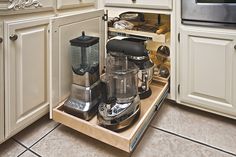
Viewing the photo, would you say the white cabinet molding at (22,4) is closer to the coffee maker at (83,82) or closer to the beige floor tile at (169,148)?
the coffee maker at (83,82)

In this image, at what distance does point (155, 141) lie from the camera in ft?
4.13

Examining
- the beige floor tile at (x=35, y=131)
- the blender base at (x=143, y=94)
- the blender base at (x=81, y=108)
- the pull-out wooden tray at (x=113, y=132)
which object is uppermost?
the blender base at (x=143, y=94)

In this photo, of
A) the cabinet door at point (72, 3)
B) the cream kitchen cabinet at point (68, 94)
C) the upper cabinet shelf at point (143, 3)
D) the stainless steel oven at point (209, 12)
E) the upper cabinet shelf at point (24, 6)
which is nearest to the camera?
the upper cabinet shelf at point (24, 6)

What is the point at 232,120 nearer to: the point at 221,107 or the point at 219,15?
the point at 221,107

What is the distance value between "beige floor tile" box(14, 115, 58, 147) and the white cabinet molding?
725 mm

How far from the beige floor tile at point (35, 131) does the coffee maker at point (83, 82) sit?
0.21 meters

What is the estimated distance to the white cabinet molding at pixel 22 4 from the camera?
3.32 feet

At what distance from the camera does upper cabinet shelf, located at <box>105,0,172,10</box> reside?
1.44 metres

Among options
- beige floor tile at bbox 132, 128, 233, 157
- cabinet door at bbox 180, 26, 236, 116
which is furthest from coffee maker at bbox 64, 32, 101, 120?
Answer: cabinet door at bbox 180, 26, 236, 116

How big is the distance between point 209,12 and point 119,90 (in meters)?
0.69

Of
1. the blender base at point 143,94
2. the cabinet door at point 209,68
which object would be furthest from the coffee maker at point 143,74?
the cabinet door at point 209,68

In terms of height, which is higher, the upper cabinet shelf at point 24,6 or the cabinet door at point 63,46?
the upper cabinet shelf at point 24,6

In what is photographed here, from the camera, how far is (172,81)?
1.54m

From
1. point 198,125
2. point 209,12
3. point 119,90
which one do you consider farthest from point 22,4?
point 198,125
